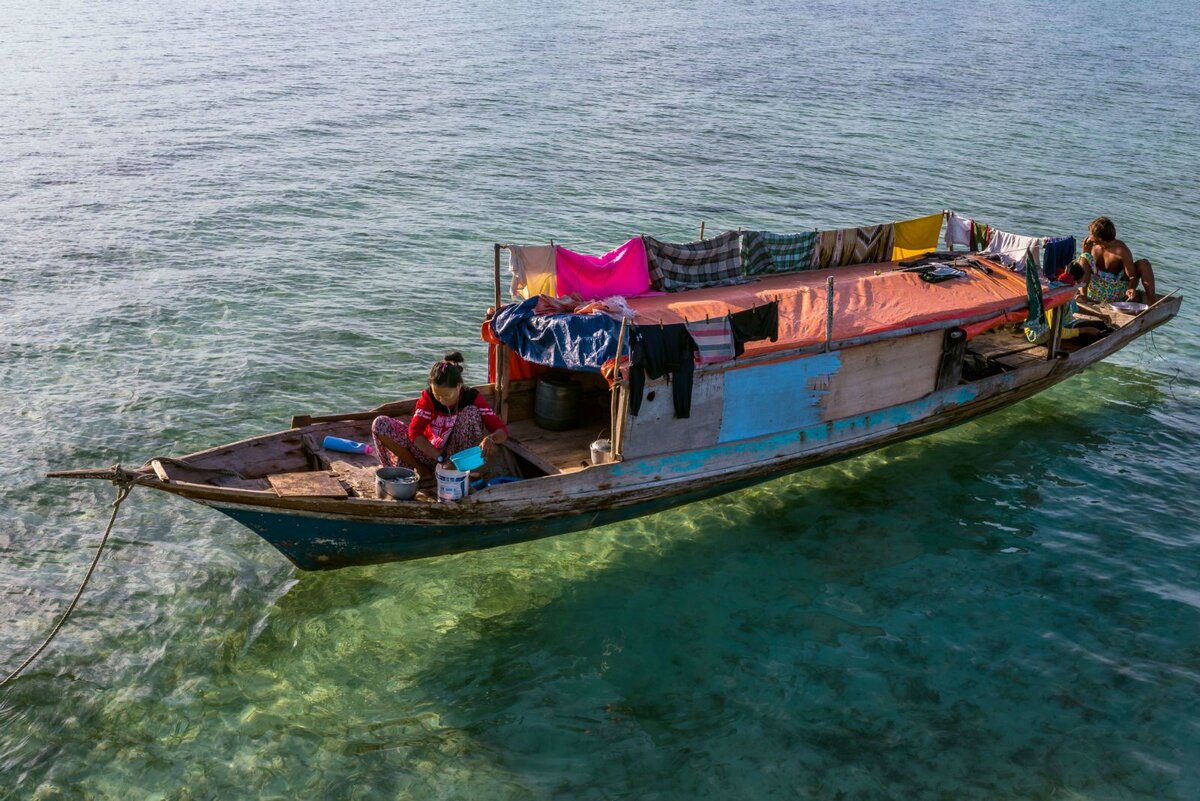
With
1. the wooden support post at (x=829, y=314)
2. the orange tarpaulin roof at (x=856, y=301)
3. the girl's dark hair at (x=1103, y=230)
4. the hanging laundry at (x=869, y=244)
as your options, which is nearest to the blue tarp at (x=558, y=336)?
the orange tarpaulin roof at (x=856, y=301)

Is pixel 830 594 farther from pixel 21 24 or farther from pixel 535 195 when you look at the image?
pixel 21 24

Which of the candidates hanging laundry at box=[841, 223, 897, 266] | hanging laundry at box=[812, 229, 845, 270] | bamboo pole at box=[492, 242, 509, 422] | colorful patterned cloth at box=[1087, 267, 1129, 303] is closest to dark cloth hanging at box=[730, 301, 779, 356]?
bamboo pole at box=[492, 242, 509, 422]

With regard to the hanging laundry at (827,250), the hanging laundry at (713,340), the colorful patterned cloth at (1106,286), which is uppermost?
the hanging laundry at (827,250)

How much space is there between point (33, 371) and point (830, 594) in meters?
11.9

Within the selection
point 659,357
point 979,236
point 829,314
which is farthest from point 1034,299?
point 659,357

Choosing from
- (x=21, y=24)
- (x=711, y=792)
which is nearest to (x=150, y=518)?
(x=711, y=792)

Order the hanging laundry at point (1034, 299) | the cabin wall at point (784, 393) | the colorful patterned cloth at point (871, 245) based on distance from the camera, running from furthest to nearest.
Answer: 1. the colorful patterned cloth at point (871, 245)
2. the hanging laundry at point (1034, 299)
3. the cabin wall at point (784, 393)

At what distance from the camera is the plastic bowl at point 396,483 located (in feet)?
31.2

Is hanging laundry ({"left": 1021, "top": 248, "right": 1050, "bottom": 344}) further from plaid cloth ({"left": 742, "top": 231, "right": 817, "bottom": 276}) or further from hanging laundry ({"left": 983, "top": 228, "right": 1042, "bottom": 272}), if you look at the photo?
plaid cloth ({"left": 742, "top": 231, "right": 817, "bottom": 276})

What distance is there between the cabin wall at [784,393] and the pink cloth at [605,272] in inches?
74.2

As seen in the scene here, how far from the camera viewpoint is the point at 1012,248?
1470cm

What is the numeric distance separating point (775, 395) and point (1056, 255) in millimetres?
6124

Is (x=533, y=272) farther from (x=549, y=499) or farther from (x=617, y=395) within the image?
(x=549, y=499)

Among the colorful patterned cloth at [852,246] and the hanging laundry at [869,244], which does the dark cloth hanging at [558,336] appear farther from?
the hanging laundry at [869,244]
